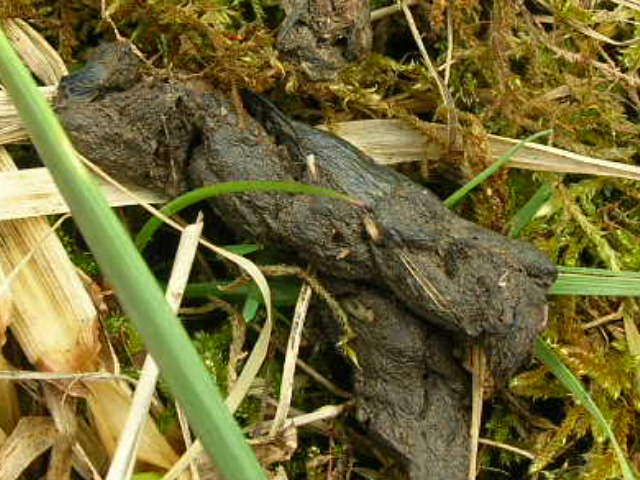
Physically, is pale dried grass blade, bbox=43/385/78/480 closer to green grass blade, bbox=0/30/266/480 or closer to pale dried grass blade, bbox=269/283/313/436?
pale dried grass blade, bbox=269/283/313/436

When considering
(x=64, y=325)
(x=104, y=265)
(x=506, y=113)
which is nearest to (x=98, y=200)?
(x=104, y=265)

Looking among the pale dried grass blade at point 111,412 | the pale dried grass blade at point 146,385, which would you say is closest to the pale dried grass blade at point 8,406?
the pale dried grass blade at point 111,412

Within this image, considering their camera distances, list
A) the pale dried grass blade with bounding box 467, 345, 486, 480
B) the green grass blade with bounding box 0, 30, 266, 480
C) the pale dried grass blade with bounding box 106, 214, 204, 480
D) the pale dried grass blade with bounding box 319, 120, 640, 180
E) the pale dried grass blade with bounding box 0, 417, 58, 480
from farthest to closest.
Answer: the pale dried grass blade with bounding box 319, 120, 640, 180
the pale dried grass blade with bounding box 467, 345, 486, 480
the pale dried grass blade with bounding box 0, 417, 58, 480
the pale dried grass blade with bounding box 106, 214, 204, 480
the green grass blade with bounding box 0, 30, 266, 480

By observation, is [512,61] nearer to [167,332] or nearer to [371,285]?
[371,285]

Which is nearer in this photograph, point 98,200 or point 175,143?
point 98,200

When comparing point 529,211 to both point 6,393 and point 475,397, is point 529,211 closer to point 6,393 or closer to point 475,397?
point 475,397

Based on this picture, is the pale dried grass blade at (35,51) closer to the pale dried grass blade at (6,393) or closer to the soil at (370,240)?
the soil at (370,240)

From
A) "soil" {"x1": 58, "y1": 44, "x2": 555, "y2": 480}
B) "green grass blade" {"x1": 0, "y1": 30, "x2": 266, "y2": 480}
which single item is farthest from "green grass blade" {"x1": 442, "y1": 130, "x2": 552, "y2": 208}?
"green grass blade" {"x1": 0, "y1": 30, "x2": 266, "y2": 480}
